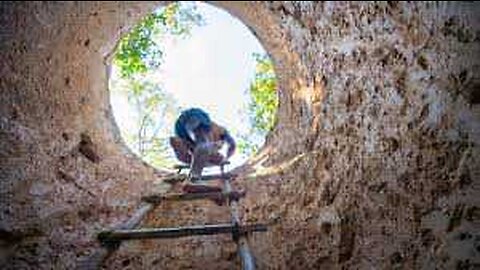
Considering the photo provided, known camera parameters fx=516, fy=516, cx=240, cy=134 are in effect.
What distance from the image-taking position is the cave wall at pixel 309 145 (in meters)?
1.73

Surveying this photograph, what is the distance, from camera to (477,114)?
5.25 feet

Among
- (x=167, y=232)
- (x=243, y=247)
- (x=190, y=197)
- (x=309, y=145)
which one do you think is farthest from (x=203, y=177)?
(x=243, y=247)

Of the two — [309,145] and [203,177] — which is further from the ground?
[309,145]

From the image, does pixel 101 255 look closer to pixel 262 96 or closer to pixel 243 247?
pixel 243 247

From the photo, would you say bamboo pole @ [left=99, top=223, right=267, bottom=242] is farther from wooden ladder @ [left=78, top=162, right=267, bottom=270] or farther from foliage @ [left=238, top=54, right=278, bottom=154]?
foliage @ [left=238, top=54, right=278, bottom=154]

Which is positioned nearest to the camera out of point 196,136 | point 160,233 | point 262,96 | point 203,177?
point 160,233

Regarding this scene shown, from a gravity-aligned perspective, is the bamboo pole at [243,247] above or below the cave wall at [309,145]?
below

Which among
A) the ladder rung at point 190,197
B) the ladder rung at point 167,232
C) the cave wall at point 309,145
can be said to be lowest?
the ladder rung at point 190,197

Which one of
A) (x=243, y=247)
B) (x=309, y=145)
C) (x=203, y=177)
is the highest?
(x=309, y=145)

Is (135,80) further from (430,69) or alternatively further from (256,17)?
(430,69)

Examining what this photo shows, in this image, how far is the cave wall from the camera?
68.1 inches

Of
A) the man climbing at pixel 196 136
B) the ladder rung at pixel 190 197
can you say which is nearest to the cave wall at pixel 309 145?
the ladder rung at pixel 190 197

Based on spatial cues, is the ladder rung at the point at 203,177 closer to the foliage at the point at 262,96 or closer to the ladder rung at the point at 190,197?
the ladder rung at the point at 190,197

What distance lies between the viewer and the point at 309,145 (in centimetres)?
329
